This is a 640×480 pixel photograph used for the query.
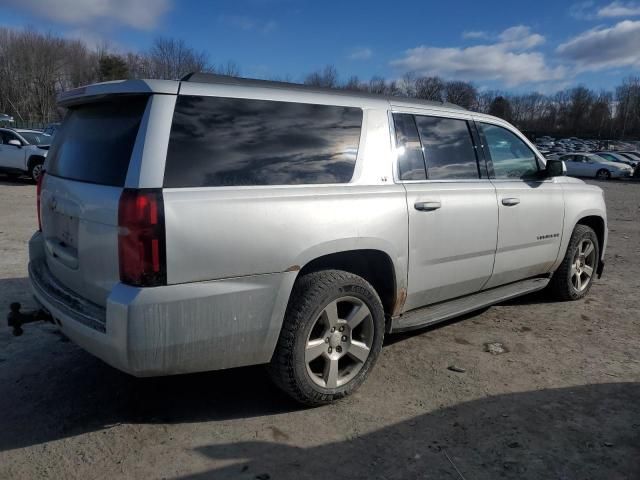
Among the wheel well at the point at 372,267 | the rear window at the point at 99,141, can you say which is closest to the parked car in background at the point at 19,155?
the rear window at the point at 99,141

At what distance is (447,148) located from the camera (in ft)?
13.2

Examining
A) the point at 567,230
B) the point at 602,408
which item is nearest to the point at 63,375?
the point at 602,408

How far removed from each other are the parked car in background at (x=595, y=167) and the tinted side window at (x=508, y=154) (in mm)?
26692

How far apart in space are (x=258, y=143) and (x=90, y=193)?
93 cm

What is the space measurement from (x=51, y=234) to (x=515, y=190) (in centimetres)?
356

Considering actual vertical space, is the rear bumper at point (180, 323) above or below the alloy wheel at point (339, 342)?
above

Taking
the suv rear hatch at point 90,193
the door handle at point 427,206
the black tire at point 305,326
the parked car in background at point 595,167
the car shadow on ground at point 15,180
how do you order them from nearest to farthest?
the suv rear hatch at point 90,193 < the black tire at point 305,326 < the door handle at point 427,206 < the car shadow on ground at point 15,180 < the parked car in background at point 595,167

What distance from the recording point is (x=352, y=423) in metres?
3.09

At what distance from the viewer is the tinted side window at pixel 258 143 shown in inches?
105

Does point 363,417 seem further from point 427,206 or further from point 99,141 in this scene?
point 99,141

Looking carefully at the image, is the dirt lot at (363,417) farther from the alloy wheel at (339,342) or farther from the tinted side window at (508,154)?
the tinted side window at (508,154)

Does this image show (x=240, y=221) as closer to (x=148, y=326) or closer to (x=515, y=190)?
(x=148, y=326)

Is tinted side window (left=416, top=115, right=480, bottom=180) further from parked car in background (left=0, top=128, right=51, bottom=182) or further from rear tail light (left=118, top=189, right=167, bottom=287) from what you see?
parked car in background (left=0, top=128, right=51, bottom=182)

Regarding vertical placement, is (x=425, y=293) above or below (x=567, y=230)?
below
